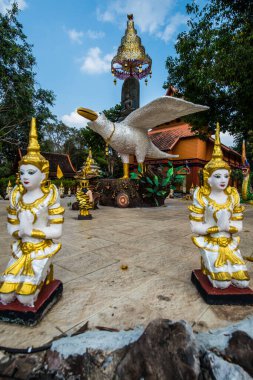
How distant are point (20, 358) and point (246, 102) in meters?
6.56

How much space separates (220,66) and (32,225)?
18.8ft

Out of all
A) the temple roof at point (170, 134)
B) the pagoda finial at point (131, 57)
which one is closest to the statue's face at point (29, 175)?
the pagoda finial at point (131, 57)

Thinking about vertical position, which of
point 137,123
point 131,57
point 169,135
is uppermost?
point 131,57

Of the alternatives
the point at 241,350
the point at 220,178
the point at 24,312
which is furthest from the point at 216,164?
the point at 24,312

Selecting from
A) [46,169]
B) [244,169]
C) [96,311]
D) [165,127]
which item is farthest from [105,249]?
[165,127]

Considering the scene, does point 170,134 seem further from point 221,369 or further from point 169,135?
point 221,369

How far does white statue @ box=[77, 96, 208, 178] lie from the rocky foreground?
Answer: 6.16 metres

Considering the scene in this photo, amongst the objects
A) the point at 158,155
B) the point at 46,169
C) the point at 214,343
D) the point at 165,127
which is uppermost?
the point at 165,127

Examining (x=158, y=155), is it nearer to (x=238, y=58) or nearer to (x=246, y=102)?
(x=246, y=102)

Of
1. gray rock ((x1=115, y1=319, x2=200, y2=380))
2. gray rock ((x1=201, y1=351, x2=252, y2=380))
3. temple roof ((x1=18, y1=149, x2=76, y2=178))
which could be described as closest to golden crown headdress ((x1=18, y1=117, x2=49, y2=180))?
gray rock ((x1=115, y1=319, x2=200, y2=380))

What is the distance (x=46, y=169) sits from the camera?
175 centimetres

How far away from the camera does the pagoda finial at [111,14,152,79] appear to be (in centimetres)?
1134

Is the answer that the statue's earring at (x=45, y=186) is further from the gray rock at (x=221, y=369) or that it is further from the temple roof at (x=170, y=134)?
the temple roof at (x=170, y=134)

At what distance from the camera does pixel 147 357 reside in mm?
999
